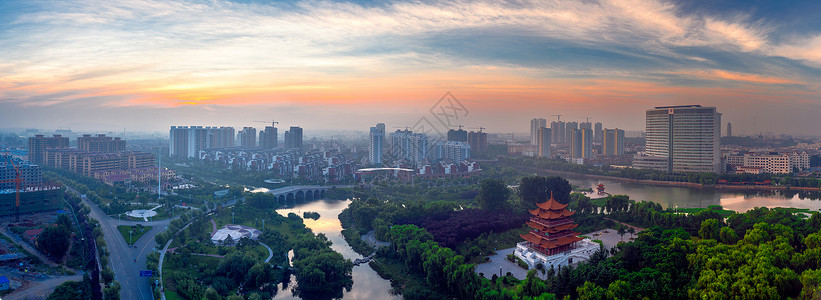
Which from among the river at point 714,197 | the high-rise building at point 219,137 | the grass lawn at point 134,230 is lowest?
the grass lawn at point 134,230

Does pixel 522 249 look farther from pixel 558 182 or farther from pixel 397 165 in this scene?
pixel 397 165

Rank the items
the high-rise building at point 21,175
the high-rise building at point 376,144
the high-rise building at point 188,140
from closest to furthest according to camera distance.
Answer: the high-rise building at point 21,175 → the high-rise building at point 376,144 → the high-rise building at point 188,140

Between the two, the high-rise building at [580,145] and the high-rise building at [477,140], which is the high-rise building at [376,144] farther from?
the high-rise building at [580,145]

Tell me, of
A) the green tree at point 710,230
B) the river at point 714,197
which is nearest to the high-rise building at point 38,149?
the river at point 714,197

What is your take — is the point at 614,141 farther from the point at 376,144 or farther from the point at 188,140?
the point at 188,140

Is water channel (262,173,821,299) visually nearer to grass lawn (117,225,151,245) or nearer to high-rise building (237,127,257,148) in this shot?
grass lawn (117,225,151,245)

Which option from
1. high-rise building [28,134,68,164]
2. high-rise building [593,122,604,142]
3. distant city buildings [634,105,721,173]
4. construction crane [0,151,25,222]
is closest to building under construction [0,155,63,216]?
construction crane [0,151,25,222]

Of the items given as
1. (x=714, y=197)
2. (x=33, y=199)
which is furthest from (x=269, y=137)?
(x=714, y=197)

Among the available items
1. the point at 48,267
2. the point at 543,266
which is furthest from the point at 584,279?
the point at 48,267
